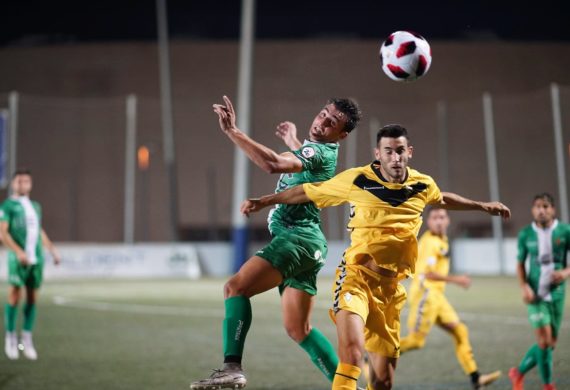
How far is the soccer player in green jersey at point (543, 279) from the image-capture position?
7.29m

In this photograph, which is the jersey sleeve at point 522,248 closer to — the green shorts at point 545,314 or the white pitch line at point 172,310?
the green shorts at point 545,314

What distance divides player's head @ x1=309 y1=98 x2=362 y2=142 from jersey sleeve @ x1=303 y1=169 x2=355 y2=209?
0.73 meters

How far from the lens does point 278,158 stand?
5.93m

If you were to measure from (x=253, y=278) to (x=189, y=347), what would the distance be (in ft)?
16.3

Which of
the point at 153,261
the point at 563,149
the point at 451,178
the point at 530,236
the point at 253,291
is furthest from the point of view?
the point at 451,178

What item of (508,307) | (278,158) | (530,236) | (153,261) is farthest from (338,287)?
(153,261)

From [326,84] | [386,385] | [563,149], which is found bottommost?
[386,385]

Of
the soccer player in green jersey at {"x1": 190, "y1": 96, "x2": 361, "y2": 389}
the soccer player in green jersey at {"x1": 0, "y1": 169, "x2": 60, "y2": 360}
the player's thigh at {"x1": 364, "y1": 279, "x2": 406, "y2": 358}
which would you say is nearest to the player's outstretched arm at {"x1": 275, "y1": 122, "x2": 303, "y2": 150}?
the soccer player in green jersey at {"x1": 190, "y1": 96, "x2": 361, "y2": 389}

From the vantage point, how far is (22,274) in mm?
10234

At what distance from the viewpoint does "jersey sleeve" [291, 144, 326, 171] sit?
6.24 metres

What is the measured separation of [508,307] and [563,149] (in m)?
9.21

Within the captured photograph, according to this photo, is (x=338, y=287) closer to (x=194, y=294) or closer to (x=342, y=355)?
(x=342, y=355)

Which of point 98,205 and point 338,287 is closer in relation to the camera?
point 338,287

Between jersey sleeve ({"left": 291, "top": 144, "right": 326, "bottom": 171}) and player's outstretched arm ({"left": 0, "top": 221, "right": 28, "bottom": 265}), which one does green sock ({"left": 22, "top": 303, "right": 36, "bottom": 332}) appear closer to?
player's outstretched arm ({"left": 0, "top": 221, "right": 28, "bottom": 265})
